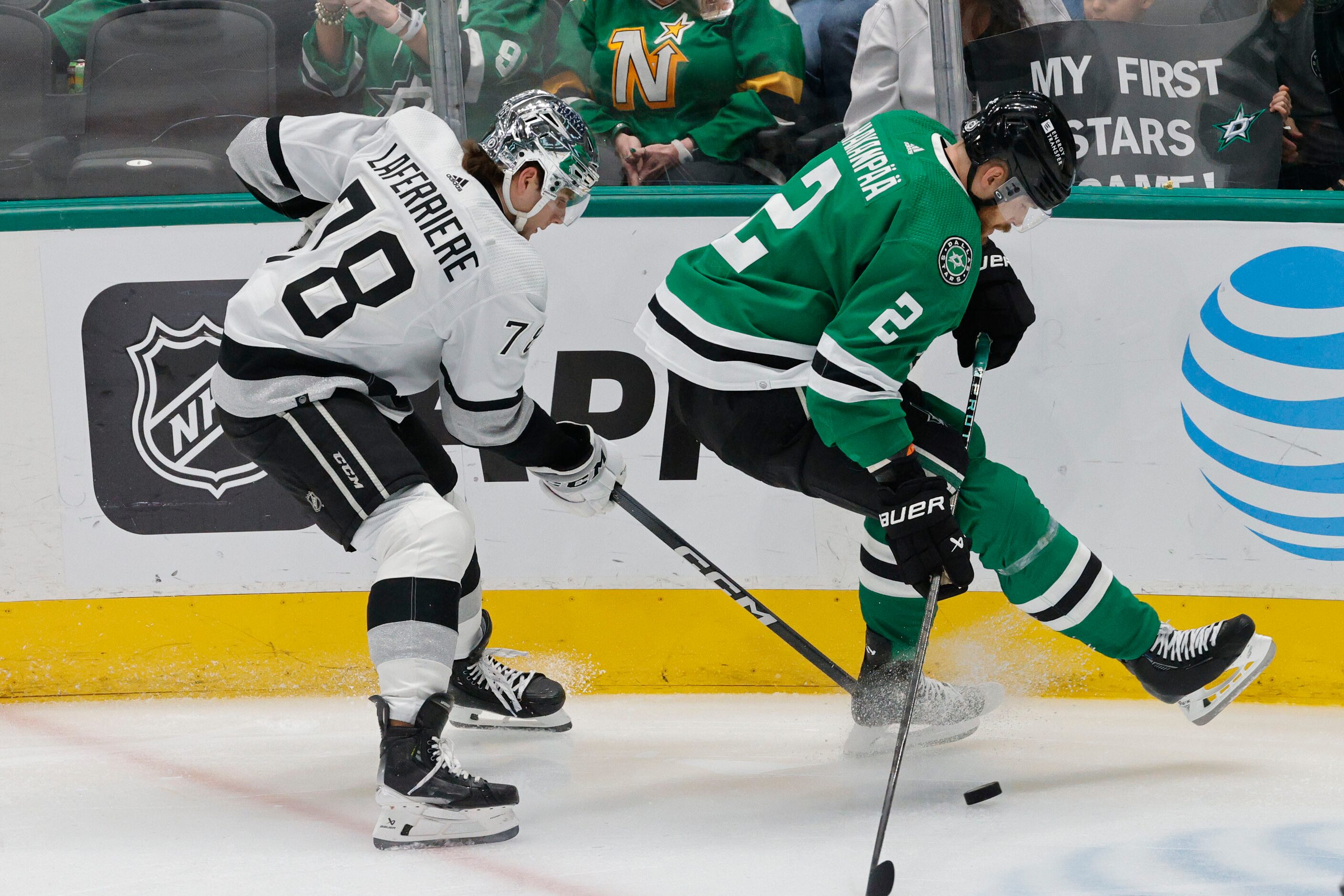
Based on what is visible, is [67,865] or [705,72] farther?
[705,72]

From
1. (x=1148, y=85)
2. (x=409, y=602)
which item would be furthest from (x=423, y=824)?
(x=1148, y=85)

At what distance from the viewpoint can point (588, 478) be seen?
101 inches

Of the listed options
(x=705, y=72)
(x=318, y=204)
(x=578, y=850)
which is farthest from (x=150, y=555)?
(x=705, y=72)

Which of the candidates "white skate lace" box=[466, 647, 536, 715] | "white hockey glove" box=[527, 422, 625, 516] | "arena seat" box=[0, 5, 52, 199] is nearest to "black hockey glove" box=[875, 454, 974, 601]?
"white hockey glove" box=[527, 422, 625, 516]

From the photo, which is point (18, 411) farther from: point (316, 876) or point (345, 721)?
point (316, 876)

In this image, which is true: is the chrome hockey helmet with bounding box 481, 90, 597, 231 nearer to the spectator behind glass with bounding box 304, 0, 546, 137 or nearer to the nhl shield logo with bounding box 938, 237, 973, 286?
the nhl shield logo with bounding box 938, 237, 973, 286

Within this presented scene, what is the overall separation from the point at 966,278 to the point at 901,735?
31.5 inches

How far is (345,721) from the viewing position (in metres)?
2.87

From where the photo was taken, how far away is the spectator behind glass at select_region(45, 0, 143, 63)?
314cm

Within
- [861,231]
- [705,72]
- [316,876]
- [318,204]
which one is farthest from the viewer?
[705,72]

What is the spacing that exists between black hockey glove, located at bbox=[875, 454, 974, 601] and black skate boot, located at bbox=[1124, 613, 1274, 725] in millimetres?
501

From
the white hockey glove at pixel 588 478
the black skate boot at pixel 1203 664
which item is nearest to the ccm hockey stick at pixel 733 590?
the white hockey glove at pixel 588 478

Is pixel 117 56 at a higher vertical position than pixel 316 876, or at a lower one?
higher

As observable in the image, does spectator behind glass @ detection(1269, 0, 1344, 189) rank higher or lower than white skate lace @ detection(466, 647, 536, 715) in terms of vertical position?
higher
